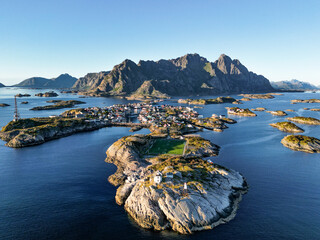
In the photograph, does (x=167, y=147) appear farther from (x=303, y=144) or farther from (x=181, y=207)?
(x=303, y=144)

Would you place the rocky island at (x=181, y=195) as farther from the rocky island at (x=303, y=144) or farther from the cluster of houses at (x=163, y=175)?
the rocky island at (x=303, y=144)

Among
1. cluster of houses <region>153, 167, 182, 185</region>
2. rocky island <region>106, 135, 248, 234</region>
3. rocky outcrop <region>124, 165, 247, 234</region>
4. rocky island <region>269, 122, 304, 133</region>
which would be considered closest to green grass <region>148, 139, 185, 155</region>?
rocky island <region>106, 135, 248, 234</region>

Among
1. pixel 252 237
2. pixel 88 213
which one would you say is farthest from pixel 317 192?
pixel 88 213

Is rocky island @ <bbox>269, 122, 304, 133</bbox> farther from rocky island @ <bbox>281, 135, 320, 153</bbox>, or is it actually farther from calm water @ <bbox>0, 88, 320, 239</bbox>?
calm water @ <bbox>0, 88, 320, 239</bbox>

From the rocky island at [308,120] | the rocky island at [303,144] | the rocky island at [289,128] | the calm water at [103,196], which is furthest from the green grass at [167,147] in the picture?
the rocky island at [308,120]

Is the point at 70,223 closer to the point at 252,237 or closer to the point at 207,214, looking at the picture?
the point at 207,214

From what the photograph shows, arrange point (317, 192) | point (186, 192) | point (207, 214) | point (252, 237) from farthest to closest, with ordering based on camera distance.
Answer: point (317, 192) → point (186, 192) → point (207, 214) → point (252, 237)
